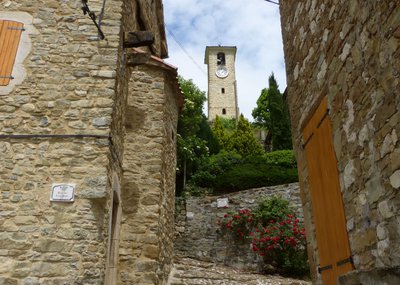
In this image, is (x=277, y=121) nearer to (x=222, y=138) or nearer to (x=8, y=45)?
(x=222, y=138)

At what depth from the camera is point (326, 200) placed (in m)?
4.02

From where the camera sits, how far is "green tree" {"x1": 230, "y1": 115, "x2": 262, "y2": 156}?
86.3ft

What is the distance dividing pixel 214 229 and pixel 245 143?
52.1 feet

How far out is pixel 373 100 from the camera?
9.44ft

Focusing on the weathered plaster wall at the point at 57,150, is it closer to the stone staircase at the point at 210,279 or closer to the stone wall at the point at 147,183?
the stone wall at the point at 147,183

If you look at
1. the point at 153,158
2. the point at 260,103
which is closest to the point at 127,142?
the point at 153,158

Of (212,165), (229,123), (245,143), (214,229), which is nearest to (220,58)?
(229,123)

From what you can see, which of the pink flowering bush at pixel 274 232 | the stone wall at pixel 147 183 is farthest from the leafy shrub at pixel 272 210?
the stone wall at pixel 147 183

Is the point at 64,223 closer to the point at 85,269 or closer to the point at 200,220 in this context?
the point at 85,269

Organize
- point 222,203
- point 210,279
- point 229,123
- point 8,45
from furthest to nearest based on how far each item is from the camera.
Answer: point 229,123
point 222,203
point 210,279
point 8,45

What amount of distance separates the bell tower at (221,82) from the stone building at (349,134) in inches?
1592

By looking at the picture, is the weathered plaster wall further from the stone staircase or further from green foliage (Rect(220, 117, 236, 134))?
green foliage (Rect(220, 117, 236, 134))

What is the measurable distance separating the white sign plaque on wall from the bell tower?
40.4 m

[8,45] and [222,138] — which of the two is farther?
[222,138]
